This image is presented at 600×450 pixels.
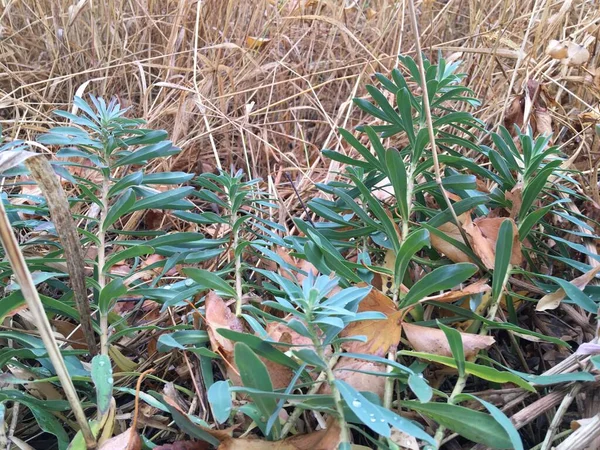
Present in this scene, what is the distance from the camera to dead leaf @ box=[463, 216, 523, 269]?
2.05 feet

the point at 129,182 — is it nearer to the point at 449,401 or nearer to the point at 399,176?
the point at 399,176

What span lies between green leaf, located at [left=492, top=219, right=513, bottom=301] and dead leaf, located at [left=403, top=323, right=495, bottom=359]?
8 cm

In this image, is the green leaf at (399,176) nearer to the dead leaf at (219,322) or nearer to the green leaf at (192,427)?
the dead leaf at (219,322)

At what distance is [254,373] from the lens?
442 mm

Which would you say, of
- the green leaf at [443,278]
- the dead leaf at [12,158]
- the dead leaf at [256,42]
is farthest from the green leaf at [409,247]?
the dead leaf at [256,42]

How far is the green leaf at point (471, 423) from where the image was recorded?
43 centimetres

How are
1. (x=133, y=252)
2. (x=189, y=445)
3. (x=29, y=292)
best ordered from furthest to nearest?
(x=133, y=252) < (x=189, y=445) < (x=29, y=292)

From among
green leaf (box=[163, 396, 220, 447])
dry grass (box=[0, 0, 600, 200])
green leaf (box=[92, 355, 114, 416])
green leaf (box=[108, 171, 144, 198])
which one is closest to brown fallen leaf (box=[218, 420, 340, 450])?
green leaf (box=[163, 396, 220, 447])

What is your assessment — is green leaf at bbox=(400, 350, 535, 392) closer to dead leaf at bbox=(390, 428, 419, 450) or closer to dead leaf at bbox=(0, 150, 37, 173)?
dead leaf at bbox=(390, 428, 419, 450)

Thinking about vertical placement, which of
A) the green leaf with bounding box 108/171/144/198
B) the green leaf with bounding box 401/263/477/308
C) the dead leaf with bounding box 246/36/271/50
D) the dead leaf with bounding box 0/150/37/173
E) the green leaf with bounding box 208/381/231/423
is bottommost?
the green leaf with bounding box 208/381/231/423

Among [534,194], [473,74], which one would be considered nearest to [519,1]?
[473,74]

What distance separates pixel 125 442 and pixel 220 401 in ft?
0.37

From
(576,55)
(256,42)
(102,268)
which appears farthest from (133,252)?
(256,42)

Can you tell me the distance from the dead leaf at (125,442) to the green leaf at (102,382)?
29 mm
